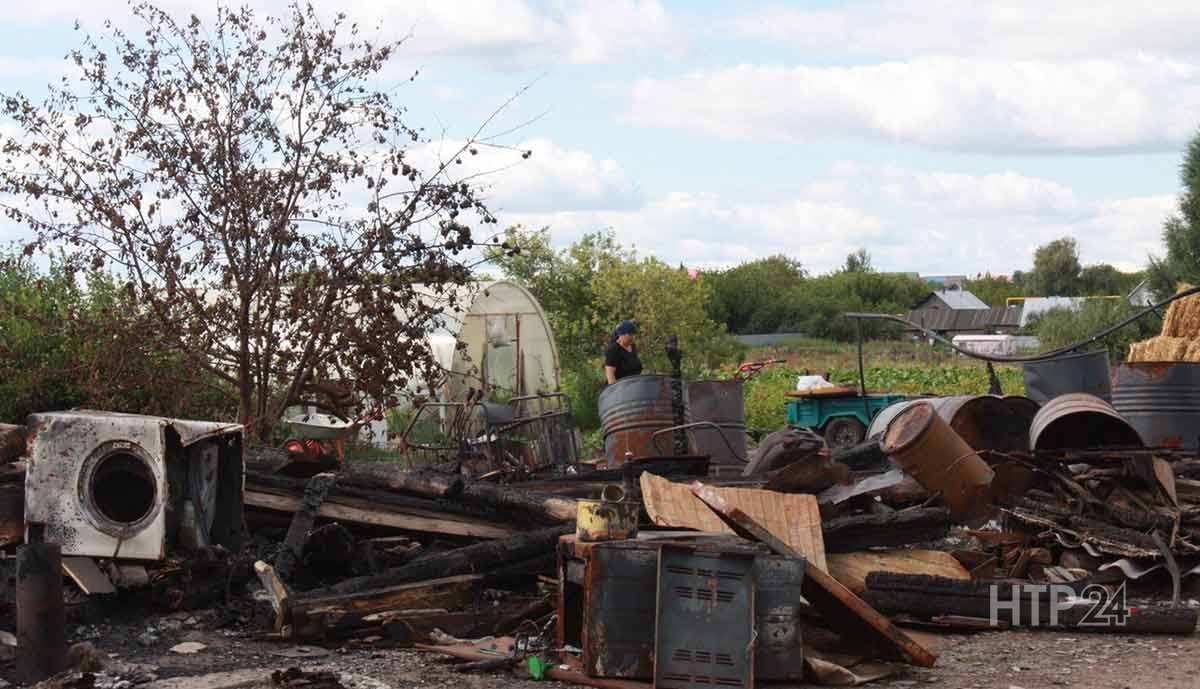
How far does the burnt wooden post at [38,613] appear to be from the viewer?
6254mm

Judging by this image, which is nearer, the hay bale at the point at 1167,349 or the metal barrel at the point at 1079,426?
the metal barrel at the point at 1079,426

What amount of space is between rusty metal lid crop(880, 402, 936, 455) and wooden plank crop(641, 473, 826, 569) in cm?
173

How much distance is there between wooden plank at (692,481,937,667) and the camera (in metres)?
6.52

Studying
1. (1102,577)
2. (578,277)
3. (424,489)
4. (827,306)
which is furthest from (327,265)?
(827,306)

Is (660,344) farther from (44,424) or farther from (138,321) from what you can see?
(44,424)

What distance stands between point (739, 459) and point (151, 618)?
6189 mm

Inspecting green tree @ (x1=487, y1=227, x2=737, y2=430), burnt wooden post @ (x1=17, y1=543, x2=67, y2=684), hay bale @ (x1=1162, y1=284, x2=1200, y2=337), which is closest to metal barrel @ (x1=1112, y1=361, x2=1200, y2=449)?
burnt wooden post @ (x1=17, y1=543, x2=67, y2=684)

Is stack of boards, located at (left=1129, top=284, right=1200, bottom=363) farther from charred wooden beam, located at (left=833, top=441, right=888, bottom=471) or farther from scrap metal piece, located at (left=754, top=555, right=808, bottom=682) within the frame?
scrap metal piece, located at (left=754, top=555, right=808, bottom=682)

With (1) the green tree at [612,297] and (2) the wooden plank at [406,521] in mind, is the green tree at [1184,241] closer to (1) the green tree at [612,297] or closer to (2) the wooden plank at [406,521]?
(1) the green tree at [612,297]

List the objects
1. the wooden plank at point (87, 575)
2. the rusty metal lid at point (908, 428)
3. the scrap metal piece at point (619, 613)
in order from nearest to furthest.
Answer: the scrap metal piece at point (619, 613) → the wooden plank at point (87, 575) → the rusty metal lid at point (908, 428)

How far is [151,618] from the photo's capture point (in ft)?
24.5

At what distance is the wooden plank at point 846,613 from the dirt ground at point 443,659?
115mm

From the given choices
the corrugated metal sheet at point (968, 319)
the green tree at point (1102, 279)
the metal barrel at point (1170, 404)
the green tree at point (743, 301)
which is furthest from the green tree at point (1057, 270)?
the metal barrel at point (1170, 404)

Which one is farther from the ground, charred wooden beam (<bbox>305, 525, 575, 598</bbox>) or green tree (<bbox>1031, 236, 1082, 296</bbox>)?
green tree (<bbox>1031, 236, 1082, 296</bbox>)
